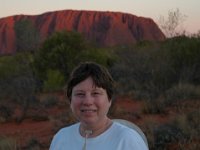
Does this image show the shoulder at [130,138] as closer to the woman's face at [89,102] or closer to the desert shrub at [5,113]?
the woman's face at [89,102]

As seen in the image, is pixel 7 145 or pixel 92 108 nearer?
pixel 92 108

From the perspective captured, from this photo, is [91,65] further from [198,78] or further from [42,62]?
[42,62]

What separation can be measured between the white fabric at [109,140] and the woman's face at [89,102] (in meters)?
0.11

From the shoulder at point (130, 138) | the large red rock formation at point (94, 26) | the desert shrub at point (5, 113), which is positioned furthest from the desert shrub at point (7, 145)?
the large red rock formation at point (94, 26)

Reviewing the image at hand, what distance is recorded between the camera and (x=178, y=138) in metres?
9.60

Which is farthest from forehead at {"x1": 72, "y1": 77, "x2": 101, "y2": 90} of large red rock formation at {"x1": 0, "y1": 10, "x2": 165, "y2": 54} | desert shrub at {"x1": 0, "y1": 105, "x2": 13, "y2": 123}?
large red rock formation at {"x1": 0, "y1": 10, "x2": 165, "y2": 54}

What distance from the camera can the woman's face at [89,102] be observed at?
2971mm

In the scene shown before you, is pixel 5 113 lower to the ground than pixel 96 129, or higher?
lower

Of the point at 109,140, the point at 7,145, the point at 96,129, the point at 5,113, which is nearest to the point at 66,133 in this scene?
the point at 96,129

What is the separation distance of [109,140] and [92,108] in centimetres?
23

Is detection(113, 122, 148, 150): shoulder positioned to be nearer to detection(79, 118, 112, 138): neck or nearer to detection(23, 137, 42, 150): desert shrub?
detection(79, 118, 112, 138): neck

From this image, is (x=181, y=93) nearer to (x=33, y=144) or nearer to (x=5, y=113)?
(x=5, y=113)

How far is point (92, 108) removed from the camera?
2.98 metres

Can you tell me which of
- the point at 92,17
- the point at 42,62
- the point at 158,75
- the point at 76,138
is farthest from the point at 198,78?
the point at 92,17
